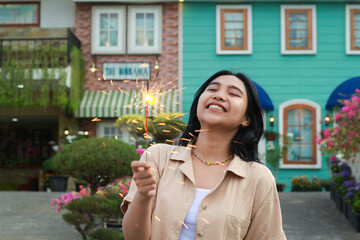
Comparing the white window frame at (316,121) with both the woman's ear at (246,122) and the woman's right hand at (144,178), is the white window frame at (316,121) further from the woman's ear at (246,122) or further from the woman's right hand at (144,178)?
the woman's right hand at (144,178)

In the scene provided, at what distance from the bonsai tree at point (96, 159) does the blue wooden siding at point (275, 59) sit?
6.53m

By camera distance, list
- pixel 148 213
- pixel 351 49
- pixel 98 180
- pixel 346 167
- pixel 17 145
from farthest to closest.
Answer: pixel 17 145 < pixel 351 49 < pixel 346 167 < pixel 98 180 < pixel 148 213

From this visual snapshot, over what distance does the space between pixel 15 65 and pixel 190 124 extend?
33.7ft

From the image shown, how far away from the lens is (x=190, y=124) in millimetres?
2279

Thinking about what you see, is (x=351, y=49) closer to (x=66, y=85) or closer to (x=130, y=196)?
(x=66, y=85)

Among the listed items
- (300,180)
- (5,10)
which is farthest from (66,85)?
(300,180)

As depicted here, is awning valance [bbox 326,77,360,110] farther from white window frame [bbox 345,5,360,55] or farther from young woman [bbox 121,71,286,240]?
young woman [bbox 121,71,286,240]

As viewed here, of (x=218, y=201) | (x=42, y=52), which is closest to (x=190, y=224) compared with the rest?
(x=218, y=201)

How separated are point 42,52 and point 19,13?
7.23 ft

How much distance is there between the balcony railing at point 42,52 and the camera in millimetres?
11742

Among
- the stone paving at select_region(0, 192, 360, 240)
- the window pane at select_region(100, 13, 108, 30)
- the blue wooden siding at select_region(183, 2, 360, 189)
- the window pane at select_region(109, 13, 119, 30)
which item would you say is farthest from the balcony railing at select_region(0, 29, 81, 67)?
the stone paving at select_region(0, 192, 360, 240)

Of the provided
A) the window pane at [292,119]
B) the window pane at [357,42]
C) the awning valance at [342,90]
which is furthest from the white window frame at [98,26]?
the window pane at [357,42]

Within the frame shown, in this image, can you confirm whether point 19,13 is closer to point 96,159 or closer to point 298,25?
point 298,25

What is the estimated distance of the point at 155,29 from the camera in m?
12.8
